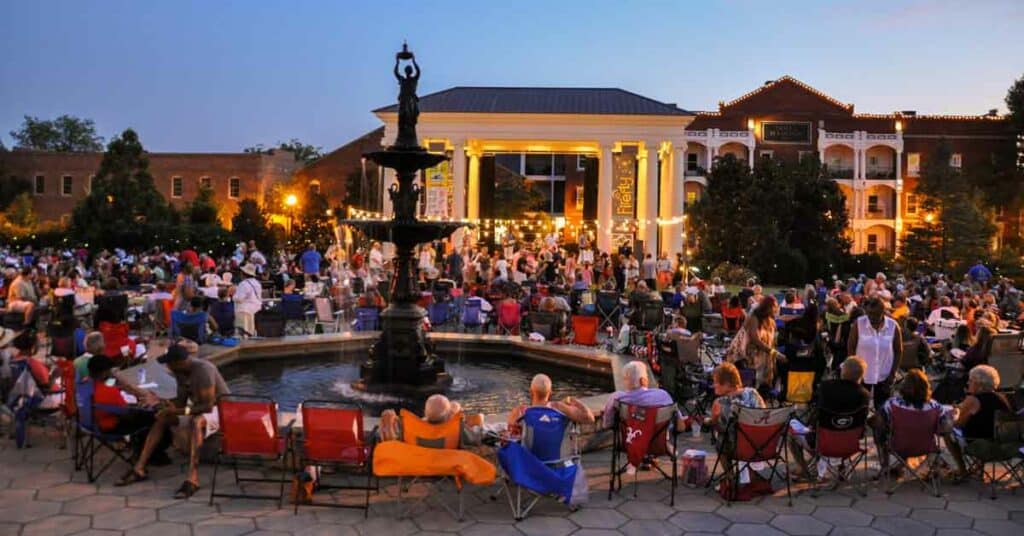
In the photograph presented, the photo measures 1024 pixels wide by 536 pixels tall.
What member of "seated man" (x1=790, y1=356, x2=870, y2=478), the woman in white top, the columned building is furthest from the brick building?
"seated man" (x1=790, y1=356, x2=870, y2=478)

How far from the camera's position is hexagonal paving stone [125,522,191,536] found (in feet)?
21.5

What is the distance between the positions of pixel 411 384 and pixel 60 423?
451cm

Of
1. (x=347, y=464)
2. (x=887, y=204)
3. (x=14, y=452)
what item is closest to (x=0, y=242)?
(x=14, y=452)

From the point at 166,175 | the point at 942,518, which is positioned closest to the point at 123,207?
the point at 166,175

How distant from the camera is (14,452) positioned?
876cm

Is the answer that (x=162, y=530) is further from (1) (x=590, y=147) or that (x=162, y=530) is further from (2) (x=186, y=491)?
(1) (x=590, y=147)

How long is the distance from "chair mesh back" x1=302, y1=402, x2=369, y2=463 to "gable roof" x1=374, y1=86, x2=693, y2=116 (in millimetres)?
38037

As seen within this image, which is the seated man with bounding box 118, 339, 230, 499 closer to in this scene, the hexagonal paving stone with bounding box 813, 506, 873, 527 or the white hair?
the white hair

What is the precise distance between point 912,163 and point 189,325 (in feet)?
203

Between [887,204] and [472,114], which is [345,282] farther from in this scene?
[887,204]

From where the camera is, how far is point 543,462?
730cm

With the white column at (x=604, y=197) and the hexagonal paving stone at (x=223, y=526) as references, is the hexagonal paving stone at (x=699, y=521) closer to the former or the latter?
the hexagonal paving stone at (x=223, y=526)

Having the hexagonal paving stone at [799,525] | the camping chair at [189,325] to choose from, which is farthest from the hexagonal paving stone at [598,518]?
the camping chair at [189,325]

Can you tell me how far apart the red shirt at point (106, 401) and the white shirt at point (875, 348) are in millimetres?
8087
